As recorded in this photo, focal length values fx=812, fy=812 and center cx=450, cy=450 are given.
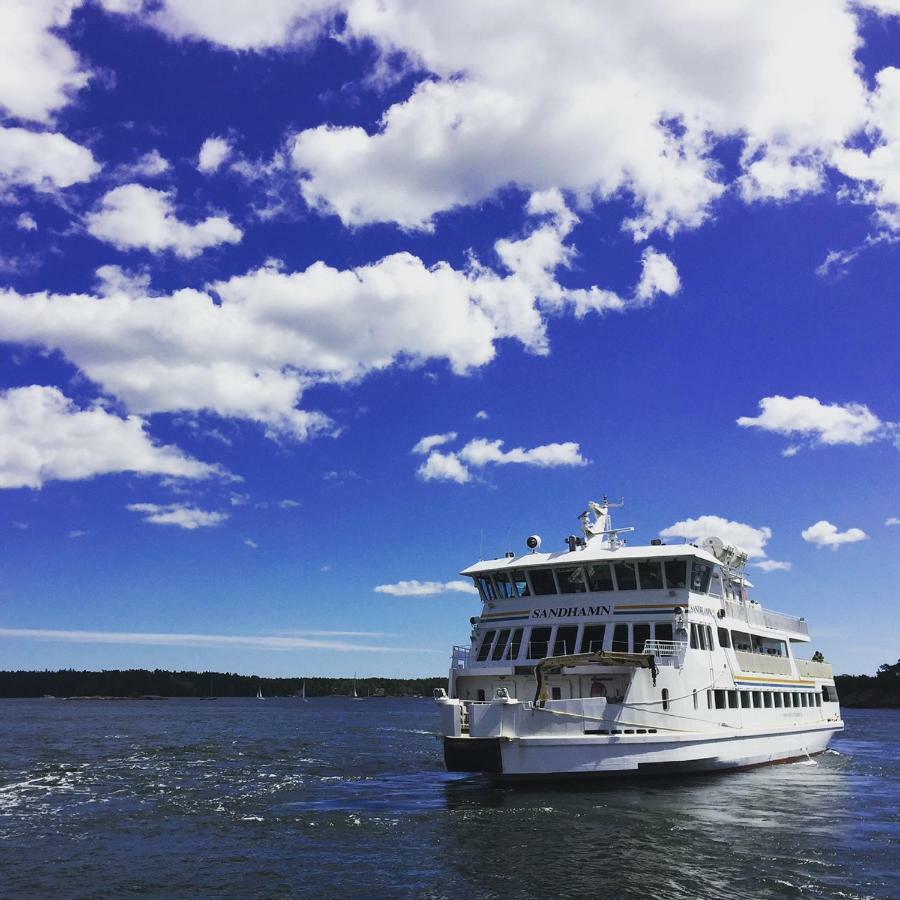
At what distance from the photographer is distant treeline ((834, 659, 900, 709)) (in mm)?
156500

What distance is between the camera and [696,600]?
1099 inches

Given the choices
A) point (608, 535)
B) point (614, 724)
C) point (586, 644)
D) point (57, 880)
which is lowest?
point (57, 880)

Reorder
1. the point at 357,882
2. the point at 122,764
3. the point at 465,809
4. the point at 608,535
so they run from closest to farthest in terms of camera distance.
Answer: the point at 357,882 → the point at 465,809 → the point at 608,535 → the point at 122,764

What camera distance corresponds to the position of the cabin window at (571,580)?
1118 inches

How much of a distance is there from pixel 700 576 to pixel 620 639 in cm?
403

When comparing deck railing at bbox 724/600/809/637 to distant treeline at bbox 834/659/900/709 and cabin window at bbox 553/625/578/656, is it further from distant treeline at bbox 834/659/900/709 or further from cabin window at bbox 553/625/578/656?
distant treeline at bbox 834/659/900/709

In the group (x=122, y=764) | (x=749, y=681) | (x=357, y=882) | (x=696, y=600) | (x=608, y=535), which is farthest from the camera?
(x=122, y=764)

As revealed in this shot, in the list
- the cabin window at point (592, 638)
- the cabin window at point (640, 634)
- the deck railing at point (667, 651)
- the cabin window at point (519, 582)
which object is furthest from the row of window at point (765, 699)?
the cabin window at point (519, 582)

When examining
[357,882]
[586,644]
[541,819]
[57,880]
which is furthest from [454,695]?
[57,880]

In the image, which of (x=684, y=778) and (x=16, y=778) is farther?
(x=16, y=778)

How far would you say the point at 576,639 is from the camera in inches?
1083

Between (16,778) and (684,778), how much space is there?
1018 inches

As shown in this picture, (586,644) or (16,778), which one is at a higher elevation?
(586,644)

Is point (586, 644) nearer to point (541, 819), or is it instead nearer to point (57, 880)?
point (541, 819)
